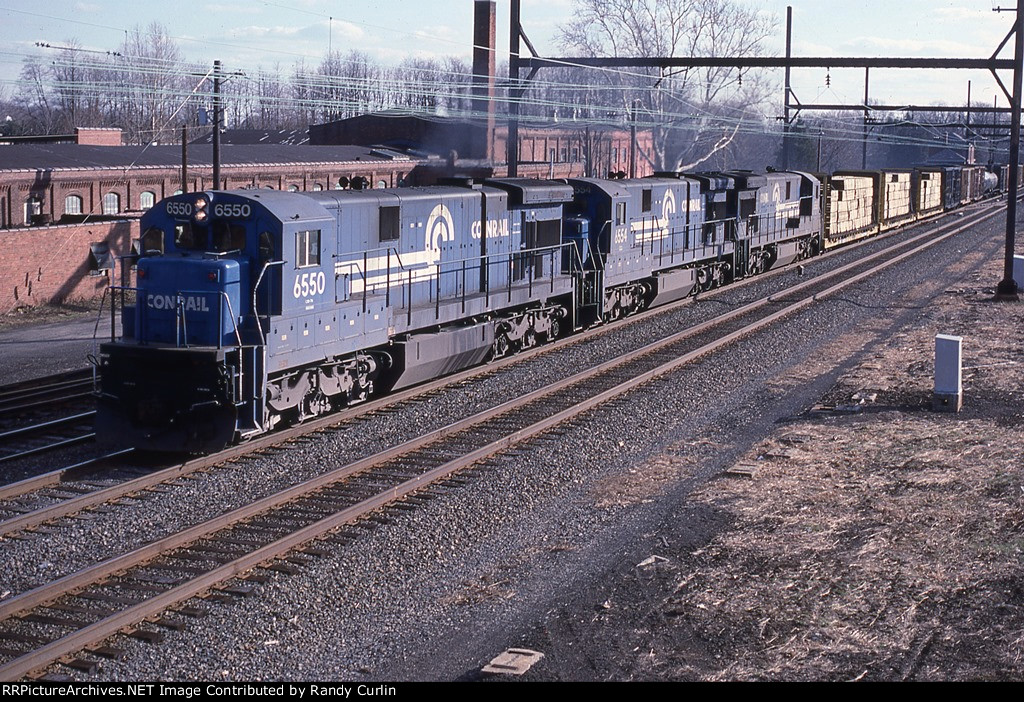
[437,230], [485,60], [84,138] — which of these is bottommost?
[437,230]

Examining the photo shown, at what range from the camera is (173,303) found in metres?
13.9

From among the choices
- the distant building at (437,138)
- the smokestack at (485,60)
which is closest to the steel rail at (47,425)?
the distant building at (437,138)

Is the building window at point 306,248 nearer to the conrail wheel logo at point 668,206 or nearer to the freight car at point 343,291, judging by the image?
the freight car at point 343,291

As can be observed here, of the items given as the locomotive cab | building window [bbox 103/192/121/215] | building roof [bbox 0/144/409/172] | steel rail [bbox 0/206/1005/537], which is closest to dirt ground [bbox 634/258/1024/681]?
steel rail [bbox 0/206/1005/537]

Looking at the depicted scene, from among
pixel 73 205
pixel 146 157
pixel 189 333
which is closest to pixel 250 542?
pixel 189 333

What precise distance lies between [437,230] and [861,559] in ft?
33.9

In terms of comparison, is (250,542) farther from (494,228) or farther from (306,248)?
(494,228)

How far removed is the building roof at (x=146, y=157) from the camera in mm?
35719

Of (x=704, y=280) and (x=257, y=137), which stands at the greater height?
(x=257, y=137)

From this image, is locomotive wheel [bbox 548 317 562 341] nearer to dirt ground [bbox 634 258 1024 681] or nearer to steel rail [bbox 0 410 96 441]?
dirt ground [bbox 634 258 1024 681]

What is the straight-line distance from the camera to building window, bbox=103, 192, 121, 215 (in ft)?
123

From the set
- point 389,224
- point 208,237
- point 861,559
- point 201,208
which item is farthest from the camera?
point 389,224
